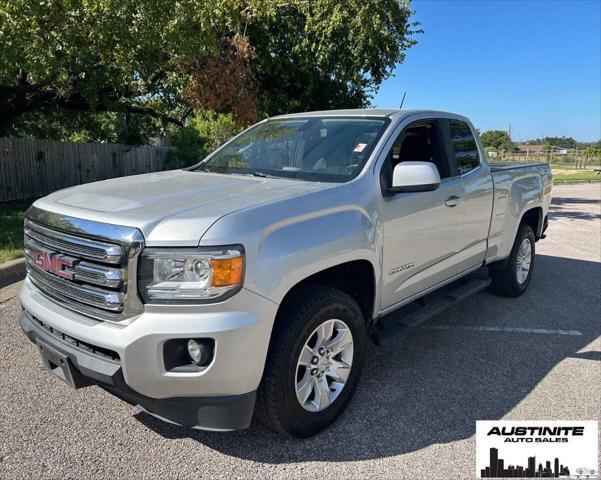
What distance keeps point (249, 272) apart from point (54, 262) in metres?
1.14

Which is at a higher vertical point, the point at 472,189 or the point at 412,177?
the point at 412,177

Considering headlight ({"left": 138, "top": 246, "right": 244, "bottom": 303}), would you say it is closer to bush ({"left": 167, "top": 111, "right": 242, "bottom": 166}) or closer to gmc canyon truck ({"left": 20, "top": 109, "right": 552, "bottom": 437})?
gmc canyon truck ({"left": 20, "top": 109, "right": 552, "bottom": 437})

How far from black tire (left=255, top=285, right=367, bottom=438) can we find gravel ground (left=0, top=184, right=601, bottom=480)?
0.15 meters

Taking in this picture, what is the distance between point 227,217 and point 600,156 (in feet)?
160

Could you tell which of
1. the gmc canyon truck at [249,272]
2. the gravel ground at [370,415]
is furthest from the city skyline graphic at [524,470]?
the gmc canyon truck at [249,272]

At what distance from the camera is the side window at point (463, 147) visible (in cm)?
442

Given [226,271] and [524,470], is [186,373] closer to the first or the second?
[226,271]

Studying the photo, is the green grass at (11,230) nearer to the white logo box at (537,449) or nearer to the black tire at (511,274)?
the white logo box at (537,449)

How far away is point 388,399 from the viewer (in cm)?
339

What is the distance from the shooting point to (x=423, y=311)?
393cm

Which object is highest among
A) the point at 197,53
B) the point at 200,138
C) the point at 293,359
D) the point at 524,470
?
the point at 197,53

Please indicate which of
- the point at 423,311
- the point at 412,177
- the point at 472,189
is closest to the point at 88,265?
the point at 412,177

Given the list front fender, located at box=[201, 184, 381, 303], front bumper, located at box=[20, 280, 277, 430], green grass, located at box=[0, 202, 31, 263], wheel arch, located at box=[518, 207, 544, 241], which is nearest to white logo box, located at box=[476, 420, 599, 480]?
front fender, located at box=[201, 184, 381, 303]

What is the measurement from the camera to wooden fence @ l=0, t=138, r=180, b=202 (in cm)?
1234
